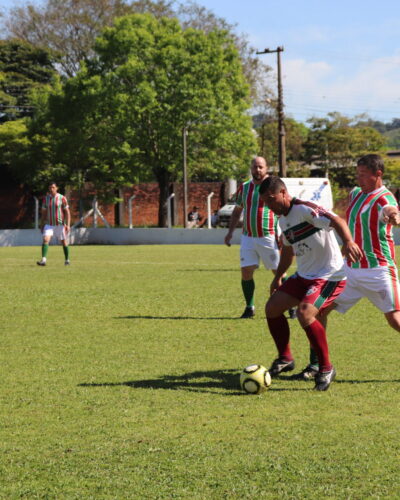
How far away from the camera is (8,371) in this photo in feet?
25.2

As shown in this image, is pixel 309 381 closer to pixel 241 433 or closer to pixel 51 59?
pixel 241 433

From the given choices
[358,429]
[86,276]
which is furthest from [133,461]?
[86,276]

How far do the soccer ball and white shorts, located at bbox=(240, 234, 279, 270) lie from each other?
4.88 m

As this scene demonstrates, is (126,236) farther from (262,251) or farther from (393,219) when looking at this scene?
(393,219)

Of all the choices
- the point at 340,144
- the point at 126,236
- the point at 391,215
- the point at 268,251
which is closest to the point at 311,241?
the point at 391,215

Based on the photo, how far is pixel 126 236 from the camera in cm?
3984

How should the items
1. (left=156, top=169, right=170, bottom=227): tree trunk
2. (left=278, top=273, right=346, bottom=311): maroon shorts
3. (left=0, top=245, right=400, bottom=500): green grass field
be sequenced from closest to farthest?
(left=0, top=245, right=400, bottom=500): green grass field
(left=278, top=273, right=346, bottom=311): maroon shorts
(left=156, top=169, right=170, bottom=227): tree trunk

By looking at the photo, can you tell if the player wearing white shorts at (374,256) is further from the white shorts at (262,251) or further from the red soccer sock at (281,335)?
the white shorts at (262,251)

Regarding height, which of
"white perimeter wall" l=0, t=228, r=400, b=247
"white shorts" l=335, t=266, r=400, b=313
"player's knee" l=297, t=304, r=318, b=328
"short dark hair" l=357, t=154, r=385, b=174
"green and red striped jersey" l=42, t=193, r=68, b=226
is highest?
"short dark hair" l=357, t=154, r=385, b=174

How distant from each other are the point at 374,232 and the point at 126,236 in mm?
33078

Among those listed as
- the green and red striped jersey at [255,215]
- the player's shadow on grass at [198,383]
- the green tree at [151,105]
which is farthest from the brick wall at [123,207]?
the player's shadow on grass at [198,383]

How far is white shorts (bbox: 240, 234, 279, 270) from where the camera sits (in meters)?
11.5

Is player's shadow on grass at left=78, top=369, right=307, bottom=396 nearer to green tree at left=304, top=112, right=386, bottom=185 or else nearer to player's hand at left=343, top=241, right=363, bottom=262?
player's hand at left=343, top=241, right=363, bottom=262

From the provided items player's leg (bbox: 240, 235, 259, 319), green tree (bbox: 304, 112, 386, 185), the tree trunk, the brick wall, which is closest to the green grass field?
player's leg (bbox: 240, 235, 259, 319)
